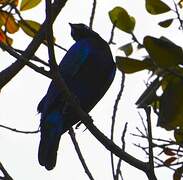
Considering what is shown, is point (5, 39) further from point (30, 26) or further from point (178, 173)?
point (178, 173)

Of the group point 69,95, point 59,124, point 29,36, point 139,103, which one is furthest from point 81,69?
point 139,103

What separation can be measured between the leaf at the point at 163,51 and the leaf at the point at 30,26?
47.4 inches

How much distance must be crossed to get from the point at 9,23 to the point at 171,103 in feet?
4.00

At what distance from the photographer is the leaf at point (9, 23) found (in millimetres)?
2061

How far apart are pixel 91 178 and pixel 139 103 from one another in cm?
107

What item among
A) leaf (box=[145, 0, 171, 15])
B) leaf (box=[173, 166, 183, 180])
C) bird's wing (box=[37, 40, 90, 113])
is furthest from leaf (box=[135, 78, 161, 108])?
bird's wing (box=[37, 40, 90, 113])

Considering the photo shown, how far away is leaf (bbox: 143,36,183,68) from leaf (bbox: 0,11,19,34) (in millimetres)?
1200

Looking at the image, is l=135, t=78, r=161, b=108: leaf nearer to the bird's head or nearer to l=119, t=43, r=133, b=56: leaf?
Answer: l=119, t=43, r=133, b=56: leaf

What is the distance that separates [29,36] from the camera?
2.17 meters

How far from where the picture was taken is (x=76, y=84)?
3.42m

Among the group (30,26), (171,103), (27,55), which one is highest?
(30,26)

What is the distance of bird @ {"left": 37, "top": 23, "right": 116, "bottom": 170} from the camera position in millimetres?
2814

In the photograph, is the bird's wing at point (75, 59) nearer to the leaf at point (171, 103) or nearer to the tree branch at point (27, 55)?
the tree branch at point (27, 55)

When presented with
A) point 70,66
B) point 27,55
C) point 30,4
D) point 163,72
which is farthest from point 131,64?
point 70,66
